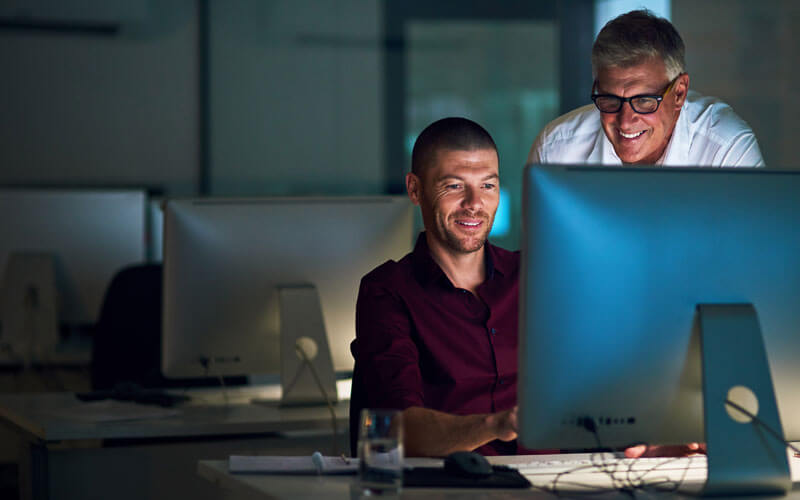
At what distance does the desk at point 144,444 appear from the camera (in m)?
2.33

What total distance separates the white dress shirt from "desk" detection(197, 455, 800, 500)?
2.76 feet

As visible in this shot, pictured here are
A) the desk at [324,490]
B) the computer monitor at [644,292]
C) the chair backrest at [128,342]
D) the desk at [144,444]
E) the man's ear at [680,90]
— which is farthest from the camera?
the chair backrest at [128,342]

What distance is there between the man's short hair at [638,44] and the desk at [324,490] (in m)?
0.92

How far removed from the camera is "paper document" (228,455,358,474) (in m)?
1.67

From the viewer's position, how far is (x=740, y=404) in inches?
58.2

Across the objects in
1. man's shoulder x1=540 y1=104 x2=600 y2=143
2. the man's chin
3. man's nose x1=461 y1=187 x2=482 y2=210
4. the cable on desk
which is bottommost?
the cable on desk

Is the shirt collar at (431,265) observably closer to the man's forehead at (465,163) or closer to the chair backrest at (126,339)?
the man's forehead at (465,163)

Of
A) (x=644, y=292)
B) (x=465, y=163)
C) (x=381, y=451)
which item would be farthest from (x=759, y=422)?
(x=465, y=163)

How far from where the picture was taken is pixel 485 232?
203 cm

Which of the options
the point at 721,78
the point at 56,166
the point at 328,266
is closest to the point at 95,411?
the point at 328,266

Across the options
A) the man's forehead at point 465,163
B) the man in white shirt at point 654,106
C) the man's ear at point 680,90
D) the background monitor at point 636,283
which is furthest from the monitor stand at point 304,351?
the background monitor at point 636,283

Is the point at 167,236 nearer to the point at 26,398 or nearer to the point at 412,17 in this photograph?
the point at 26,398

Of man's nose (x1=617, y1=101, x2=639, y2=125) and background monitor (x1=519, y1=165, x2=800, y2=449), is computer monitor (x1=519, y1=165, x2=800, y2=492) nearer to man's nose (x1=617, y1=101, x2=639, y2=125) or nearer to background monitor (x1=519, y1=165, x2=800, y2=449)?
background monitor (x1=519, y1=165, x2=800, y2=449)

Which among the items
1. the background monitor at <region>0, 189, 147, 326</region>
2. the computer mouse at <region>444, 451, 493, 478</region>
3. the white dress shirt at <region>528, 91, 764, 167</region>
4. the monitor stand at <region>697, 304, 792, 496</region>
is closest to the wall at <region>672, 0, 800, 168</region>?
the white dress shirt at <region>528, 91, 764, 167</region>
